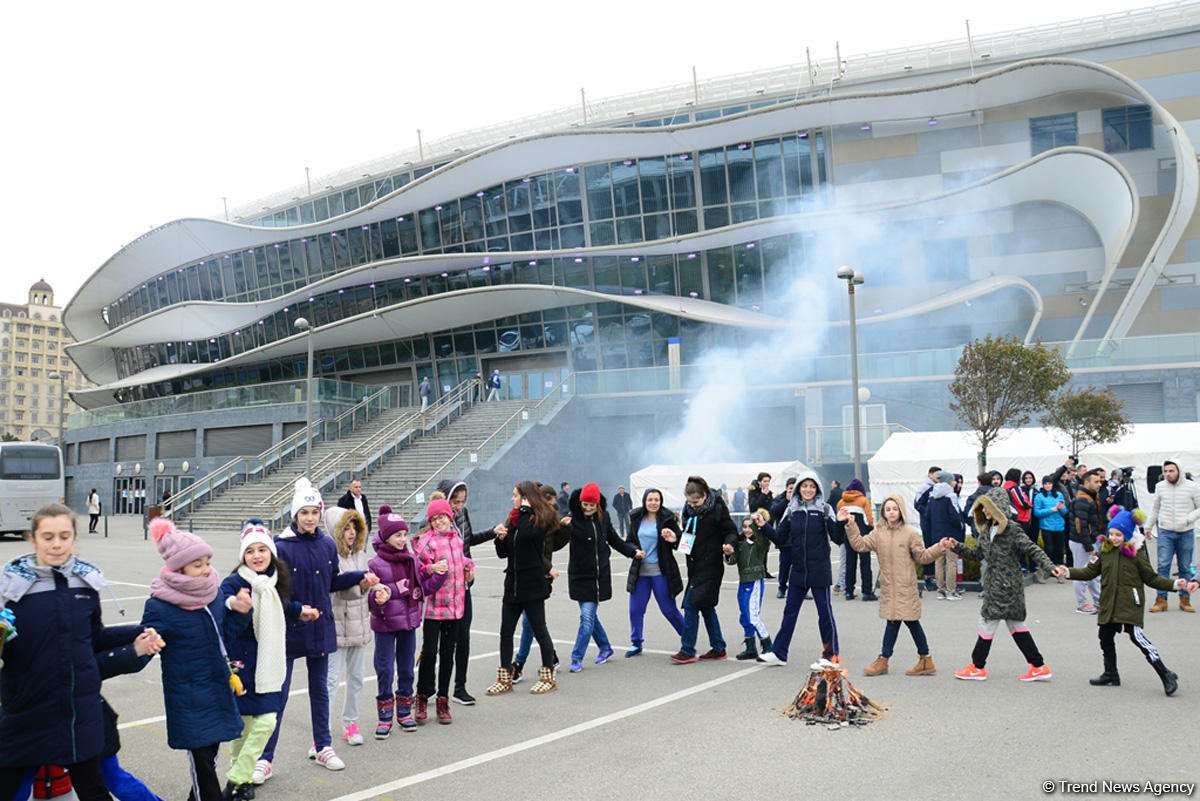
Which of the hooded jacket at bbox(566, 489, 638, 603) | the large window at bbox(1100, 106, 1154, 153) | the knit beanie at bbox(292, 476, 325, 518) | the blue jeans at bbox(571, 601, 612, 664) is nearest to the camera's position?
the knit beanie at bbox(292, 476, 325, 518)

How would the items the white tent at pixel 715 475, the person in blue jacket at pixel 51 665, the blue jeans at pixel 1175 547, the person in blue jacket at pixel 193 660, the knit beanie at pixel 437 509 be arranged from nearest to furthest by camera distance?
the person in blue jacket at pixel 51 665
the person in blue jacket at pixel 193 660
the knit beanie at pixel 437 509
the blue jeans at pixel 1175 547
the white tent at pixel 715 475

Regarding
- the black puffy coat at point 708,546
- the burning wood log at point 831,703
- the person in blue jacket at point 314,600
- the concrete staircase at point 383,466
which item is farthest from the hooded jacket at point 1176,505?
the concrete staircase at point 383,466

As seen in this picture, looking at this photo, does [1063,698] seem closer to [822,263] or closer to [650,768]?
[650,768]

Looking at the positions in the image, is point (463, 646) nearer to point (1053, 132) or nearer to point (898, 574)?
point (898, 574)

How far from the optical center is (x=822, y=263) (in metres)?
35.2

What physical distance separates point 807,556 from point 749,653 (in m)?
1.22

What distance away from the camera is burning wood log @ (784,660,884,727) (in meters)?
6.32

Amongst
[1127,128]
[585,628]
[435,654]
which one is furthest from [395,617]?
[1127,128]

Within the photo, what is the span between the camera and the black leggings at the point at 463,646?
7.01 metres

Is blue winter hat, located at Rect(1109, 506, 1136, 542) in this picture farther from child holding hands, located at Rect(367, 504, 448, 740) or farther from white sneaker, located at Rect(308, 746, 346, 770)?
white sneaker, located at Rect(308, 746, 346, 770)

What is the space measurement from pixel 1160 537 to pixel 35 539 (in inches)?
495

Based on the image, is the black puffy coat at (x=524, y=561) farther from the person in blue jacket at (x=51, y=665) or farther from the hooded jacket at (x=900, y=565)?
the person in blue jacket at (x=51, y=665)

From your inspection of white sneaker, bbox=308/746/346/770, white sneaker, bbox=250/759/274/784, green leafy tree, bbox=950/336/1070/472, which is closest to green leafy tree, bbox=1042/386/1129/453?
green leafy tree, bbox=950/336/1070/472

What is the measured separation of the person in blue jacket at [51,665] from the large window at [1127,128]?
124ft
